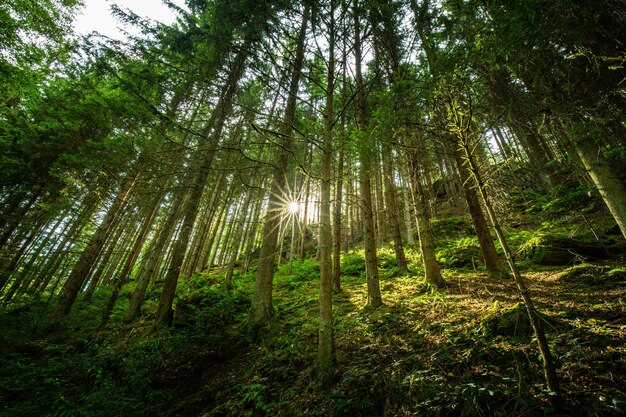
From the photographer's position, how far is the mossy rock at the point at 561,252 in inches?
260

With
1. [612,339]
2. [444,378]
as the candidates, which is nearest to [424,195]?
[612,339]

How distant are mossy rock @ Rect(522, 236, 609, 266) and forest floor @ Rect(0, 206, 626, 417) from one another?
0.39 m

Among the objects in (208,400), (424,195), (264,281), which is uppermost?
(424,195)

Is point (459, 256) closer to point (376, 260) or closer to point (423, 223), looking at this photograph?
point (423, 223)

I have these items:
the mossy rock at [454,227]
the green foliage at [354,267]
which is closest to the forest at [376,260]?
the green foliage at [354,267]

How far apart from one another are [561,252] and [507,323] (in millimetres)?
5201

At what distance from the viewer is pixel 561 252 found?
7102mm

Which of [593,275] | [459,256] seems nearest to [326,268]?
[593,275]

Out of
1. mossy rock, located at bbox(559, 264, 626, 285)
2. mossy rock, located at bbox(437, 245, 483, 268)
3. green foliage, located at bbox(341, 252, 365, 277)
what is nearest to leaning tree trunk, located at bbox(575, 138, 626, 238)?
mossy rock, located at bbox(559, 264, 626, 285)

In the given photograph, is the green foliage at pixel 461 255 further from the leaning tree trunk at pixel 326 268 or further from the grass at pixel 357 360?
the leaning tree trunk at pixel 326 268

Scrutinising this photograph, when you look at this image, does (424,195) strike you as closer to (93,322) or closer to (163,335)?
(163,335)

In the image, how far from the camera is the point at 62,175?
32.3ft

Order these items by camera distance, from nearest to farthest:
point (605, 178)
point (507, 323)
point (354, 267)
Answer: point (507, 323) → point (605, 178) → point (354, 267)

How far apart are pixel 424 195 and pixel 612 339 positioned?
198 inches
